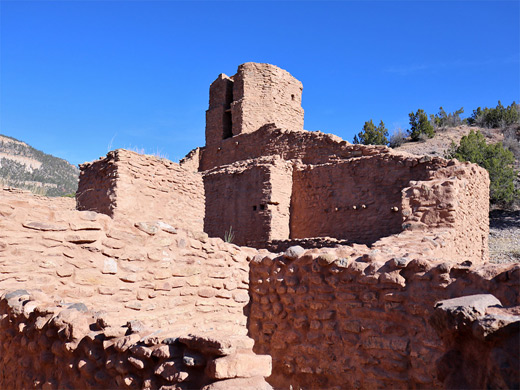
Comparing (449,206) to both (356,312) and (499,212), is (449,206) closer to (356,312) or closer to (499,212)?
(356,312)

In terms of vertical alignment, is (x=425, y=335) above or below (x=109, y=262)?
below

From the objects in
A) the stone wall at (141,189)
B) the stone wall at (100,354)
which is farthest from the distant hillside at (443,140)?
the stone wall at (100,354)

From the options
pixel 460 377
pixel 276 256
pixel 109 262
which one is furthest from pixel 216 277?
pixel 460 377

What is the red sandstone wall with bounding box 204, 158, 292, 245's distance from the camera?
38.6ft

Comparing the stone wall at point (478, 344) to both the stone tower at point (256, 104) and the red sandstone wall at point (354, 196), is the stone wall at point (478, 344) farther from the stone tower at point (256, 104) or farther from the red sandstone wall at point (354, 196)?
the stone tower at point (256, 104)

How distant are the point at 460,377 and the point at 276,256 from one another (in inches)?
146

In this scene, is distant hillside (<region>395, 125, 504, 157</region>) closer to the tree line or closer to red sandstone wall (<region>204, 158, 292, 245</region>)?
the tree line

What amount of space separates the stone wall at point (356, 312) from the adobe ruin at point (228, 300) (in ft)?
0.04

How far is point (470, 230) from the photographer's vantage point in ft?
29.6

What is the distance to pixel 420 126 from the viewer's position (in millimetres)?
28750

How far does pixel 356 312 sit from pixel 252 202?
7.94 m

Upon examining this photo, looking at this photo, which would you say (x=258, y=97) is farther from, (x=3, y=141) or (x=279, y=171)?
Answer: (x=3, y=141)

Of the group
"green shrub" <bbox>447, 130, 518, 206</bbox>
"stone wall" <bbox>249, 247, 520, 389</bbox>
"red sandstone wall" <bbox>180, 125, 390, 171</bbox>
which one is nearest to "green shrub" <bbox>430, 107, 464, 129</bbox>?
"green shrub" <bbox>447, 130, 518, 206</bbox>

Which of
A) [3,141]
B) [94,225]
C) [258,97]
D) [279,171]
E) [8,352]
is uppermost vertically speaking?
[3,141]
